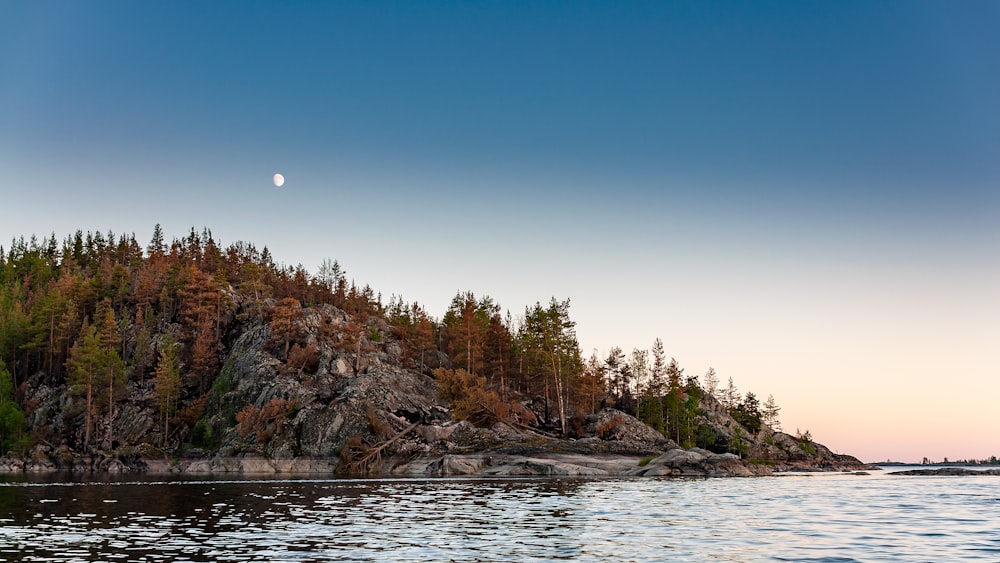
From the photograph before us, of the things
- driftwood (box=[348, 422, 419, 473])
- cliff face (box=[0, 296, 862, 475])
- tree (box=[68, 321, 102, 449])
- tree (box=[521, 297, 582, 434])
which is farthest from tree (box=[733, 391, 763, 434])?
tree (box=[68, 321, 102, 449])

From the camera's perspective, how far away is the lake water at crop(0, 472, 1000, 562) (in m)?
22.0

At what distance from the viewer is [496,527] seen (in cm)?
2923

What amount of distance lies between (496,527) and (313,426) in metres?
79.0

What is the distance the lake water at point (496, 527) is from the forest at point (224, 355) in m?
65.3

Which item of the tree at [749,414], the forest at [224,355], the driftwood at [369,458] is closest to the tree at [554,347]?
the forest at [224,355]

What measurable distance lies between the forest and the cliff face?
0.82 meters

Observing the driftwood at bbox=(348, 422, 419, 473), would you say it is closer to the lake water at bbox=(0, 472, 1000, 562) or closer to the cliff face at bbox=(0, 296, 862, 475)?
the cliff face at bbox=(0, 296, 862, 475)

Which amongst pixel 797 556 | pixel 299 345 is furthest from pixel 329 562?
pixel 299 345

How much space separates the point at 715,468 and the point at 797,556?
65681 mm

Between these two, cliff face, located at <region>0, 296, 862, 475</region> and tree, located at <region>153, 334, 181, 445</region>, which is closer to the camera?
cliff face, located at <region>0, 296, 862, 475</region>

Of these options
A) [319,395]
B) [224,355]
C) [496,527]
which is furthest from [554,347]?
[496,527]

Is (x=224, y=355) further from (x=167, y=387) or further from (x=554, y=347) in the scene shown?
(x=554, y=347)

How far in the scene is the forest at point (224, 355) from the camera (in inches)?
4756

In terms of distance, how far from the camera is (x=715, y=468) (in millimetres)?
83500
